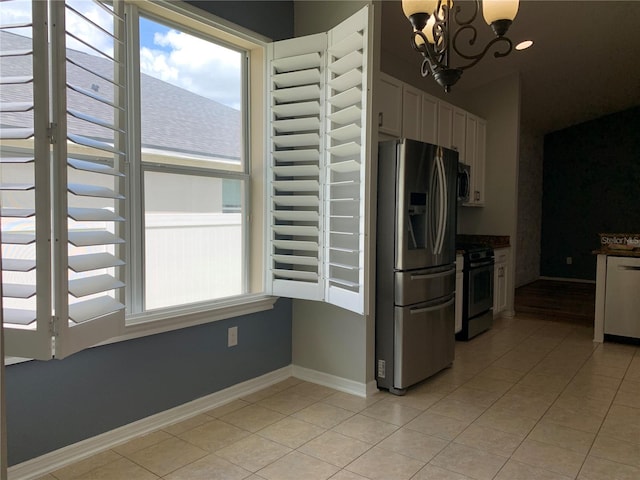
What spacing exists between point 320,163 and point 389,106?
3.79 ft

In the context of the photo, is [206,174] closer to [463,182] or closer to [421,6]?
[421,6]

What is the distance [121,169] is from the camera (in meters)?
1.91

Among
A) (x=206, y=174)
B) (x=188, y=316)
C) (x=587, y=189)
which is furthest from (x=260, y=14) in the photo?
(x=587, y=189)

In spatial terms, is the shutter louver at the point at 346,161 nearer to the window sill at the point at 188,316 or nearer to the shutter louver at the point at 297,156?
the shutter louver at the point at 297,156

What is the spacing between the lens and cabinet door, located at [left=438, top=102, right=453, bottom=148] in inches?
179

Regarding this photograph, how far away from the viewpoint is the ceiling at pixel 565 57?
4121mm

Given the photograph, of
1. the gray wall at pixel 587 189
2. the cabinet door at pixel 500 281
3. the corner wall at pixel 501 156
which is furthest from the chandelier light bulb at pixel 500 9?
the gray wall at pixel 587 189

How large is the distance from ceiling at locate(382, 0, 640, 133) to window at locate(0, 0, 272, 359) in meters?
1.88

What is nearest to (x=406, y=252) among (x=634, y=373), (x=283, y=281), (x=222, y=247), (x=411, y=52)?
(x=283, y=281)

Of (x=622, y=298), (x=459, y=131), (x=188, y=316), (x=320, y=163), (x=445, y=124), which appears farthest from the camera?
(x=459, y=131)

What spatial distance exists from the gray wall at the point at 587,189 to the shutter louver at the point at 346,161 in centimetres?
670

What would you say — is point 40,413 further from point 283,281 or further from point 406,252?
point 406,252

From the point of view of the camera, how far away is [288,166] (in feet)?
9.81

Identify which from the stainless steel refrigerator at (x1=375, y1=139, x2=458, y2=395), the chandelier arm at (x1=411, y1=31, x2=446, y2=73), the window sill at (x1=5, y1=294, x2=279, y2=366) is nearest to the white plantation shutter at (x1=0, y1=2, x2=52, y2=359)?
the window sill at (x1=5, y1=294, x2=279, y2=366)
